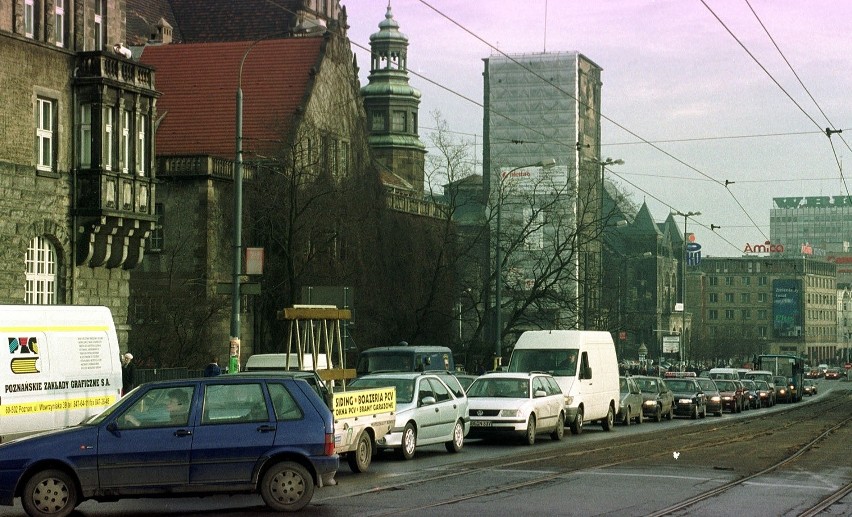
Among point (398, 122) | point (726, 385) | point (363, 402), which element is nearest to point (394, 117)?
point (398, 122)

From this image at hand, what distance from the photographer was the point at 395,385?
23688 mm

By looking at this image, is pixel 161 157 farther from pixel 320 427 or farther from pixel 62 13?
pixel 320 427

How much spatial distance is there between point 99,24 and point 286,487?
27825mm

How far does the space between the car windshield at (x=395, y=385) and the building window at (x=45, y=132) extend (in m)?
16.8

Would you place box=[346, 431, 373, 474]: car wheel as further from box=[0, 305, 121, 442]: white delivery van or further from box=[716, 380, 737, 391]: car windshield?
box=[716, 380, 737, 391]: car windshield

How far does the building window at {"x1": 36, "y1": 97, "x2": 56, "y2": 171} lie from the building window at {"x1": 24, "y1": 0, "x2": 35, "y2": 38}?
5.66 ft

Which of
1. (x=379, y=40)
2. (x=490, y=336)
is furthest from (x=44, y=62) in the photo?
(x=379, y=40)

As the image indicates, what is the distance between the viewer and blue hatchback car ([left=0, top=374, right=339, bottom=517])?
14547mm

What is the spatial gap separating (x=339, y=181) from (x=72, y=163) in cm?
1596

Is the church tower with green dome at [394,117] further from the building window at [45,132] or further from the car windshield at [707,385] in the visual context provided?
the building window at [45,132]

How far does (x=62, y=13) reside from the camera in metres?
38.4

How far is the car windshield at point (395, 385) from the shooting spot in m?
23.5

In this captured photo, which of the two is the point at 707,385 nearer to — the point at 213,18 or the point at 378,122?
the point at 213,18

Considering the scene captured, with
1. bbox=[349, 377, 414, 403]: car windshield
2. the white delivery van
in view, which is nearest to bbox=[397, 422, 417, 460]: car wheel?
bbox=[349, 377, 414, 403]: car windshield
